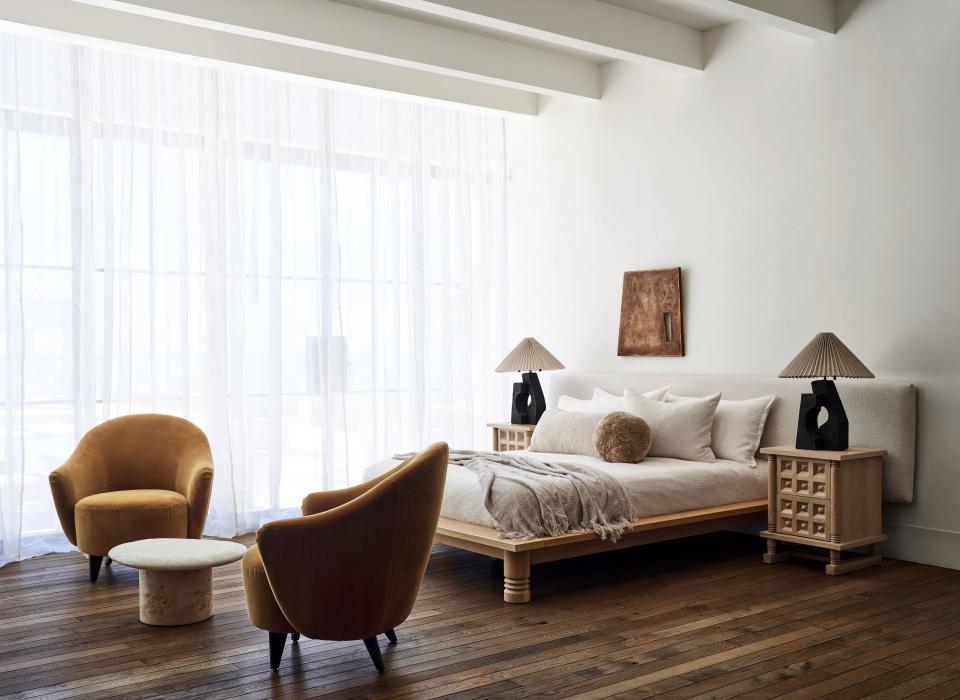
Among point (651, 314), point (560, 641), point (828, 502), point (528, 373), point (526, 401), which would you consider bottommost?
point (560, 641)

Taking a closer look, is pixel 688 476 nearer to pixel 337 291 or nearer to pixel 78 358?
pixel 337 291

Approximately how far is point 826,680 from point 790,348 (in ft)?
8.87

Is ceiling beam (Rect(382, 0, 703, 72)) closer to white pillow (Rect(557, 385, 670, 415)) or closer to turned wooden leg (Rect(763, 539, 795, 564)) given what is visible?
white pillow (Rect(557, 385, 670, 415))

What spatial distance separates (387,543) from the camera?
321 cm

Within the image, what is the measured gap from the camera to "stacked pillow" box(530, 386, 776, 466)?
17.8 feet

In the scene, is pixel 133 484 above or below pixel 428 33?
below

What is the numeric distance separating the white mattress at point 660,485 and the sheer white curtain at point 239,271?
1.41 metres

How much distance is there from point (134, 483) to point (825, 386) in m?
3.86

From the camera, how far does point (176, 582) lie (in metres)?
3.90

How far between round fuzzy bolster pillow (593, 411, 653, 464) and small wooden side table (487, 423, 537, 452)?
120cm

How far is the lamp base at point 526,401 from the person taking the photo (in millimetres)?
6711

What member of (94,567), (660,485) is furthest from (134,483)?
(660,485)

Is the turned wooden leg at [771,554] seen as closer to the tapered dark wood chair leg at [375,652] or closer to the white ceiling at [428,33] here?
the tapered dark wood chair leg at [375,652]

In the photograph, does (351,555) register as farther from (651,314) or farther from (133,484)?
→ (651,314)
